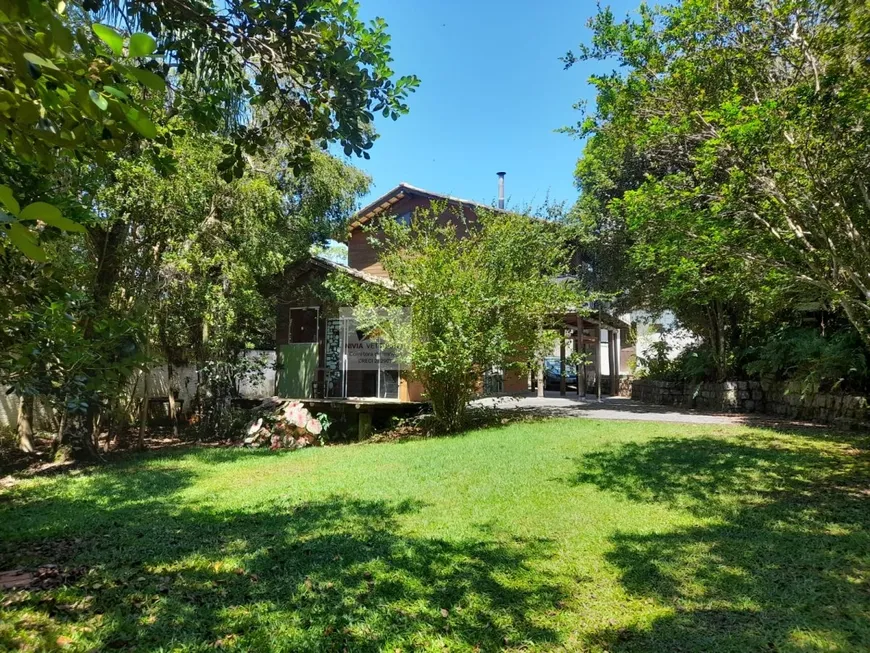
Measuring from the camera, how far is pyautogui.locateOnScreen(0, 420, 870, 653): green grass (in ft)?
9.98

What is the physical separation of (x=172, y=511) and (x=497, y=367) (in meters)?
7.27

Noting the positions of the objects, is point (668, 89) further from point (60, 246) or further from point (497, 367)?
point (60, 246)

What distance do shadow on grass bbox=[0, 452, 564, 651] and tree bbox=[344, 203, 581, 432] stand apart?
530cm

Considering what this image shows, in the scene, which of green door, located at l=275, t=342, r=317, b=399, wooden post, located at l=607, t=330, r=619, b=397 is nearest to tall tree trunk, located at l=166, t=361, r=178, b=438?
green door, located at l=275, t=342, r=317, b=399

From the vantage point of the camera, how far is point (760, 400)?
13.4 m

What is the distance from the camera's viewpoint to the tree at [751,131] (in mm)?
5992

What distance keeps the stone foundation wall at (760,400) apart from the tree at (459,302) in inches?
219

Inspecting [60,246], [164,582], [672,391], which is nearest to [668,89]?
[164,582]

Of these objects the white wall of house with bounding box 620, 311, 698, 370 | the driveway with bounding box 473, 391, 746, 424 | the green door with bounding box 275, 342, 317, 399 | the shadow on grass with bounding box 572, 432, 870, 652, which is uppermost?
the white wall of house with bounding box 620, 311, 698, 370

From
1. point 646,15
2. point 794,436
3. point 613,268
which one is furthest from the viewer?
point 613,268

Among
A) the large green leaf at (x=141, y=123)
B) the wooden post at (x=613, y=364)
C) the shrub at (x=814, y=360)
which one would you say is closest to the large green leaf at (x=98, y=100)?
the large green leaf at (x=141, y=123)

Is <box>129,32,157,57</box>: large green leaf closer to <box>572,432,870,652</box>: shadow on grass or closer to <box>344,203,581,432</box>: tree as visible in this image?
<box>572,432,870,652</box>: shadow on grass

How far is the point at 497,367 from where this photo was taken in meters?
11.6

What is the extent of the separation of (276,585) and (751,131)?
6.45 metres
